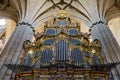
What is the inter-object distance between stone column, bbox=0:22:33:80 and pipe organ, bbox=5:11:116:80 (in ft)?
2.63

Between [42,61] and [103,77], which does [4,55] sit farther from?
[103,77]

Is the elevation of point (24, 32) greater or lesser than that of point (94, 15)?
lesser

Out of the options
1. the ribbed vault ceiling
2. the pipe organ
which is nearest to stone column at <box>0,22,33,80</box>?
the pipe organ

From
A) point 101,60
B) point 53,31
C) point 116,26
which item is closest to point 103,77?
point 101,60

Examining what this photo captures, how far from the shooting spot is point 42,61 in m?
13.7

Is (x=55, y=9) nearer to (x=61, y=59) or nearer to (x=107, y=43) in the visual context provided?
(x=107, y=43)

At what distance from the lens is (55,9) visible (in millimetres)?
22703

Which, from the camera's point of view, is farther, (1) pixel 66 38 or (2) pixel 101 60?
(1) pixel 66 38

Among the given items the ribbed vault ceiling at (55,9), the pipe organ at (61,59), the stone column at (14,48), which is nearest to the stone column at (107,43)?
the pipe organ at (61,59)

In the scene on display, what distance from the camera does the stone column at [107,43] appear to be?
15.4 meters

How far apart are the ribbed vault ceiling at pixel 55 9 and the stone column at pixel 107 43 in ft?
3.40

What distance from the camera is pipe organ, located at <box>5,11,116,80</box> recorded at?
12.4 meters

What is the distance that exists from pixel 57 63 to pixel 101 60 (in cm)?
256

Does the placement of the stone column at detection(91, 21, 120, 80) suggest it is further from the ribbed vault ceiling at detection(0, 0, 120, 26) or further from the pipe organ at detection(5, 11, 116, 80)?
the ribbed vault ceiling at detection(0, 0, 120, 26)
